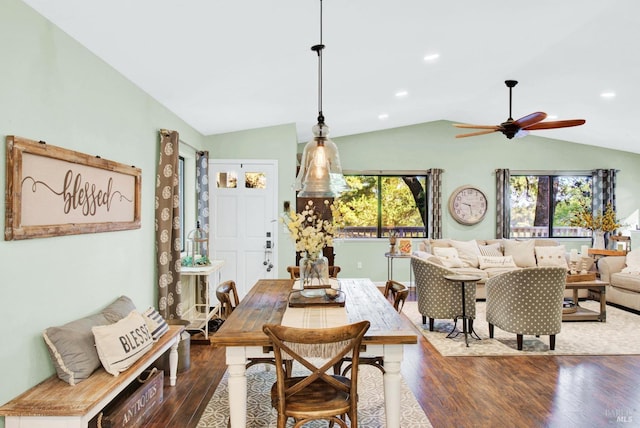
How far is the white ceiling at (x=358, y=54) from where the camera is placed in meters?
2.47

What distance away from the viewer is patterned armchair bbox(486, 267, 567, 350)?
379cm

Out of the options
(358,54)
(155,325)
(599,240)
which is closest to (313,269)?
(155,325)

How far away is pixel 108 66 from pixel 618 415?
4.36 metres

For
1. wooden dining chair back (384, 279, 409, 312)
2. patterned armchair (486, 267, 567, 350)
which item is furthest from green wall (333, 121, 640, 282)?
wooden dining chair back (384, 279, 409, 312)

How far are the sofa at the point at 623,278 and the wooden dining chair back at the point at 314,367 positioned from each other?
17.4ft

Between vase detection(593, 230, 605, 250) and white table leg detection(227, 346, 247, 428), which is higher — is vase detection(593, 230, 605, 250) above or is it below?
above

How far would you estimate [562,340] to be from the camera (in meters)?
4.33

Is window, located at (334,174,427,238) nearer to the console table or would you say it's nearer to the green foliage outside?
the green foliage outside

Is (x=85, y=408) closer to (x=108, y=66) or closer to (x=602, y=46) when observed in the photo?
(x=108, y=66)

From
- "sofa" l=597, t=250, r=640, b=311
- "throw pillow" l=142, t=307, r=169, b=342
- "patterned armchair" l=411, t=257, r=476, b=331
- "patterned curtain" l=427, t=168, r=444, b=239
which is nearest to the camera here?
"throw pillow" l=142, t=307, r=169, b=342

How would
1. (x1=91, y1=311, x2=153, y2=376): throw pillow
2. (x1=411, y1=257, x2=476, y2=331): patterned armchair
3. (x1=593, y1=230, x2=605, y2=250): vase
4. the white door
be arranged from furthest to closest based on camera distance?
(x1=593, y1=230, x2=605, y2=250): vase < the white door < (x1=411, y1=257, x2=476, y2=331): patterned armchair < (x1=91, y1=311, x2=153, y2=376): throw pillow

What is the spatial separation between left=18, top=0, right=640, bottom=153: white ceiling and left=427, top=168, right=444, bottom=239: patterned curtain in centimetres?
166

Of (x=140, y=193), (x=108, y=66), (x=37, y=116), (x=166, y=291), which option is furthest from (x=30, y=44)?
(x=166, y=291)

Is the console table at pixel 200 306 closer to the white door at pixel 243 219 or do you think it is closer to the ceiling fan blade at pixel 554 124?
the white door at pixel 243 219
